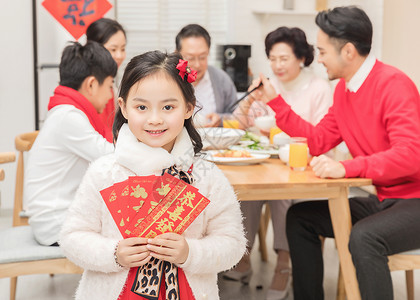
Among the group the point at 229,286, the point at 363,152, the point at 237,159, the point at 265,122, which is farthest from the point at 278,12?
the point at 237,159

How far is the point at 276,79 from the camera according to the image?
11.1 feet

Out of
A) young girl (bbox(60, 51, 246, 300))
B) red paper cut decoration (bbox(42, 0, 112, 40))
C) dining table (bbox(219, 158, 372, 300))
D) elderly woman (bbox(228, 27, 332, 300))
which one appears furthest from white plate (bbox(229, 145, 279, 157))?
red paper cut decoration (bbox(42, 0, 112, 40))

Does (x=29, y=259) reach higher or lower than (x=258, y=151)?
lower

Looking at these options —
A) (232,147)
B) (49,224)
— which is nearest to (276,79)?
(232,147)

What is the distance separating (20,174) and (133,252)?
1.63 m

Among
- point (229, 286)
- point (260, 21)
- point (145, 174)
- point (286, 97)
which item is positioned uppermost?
point (260, 21)

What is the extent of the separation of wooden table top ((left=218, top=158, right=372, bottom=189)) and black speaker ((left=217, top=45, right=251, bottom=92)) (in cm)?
272

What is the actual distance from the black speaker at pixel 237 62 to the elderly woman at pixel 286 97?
5.41ft

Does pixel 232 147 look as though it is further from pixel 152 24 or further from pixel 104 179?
pixel 152 24

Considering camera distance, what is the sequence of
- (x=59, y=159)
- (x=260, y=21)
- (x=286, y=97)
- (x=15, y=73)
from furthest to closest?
(x=260, y=21), (x=15, y=73), (x=286, y=97), (x=59, y=159)

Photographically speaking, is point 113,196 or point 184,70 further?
point 184,70

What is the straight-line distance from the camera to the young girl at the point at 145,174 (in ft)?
4.74

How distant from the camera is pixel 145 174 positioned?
4.87ft

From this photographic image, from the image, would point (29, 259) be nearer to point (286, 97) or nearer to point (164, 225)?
point (164, 225)
